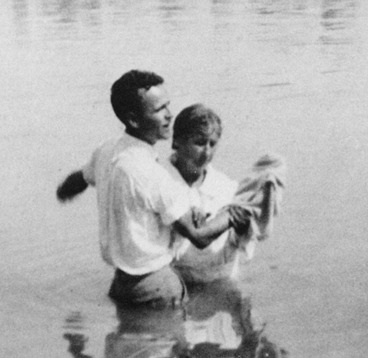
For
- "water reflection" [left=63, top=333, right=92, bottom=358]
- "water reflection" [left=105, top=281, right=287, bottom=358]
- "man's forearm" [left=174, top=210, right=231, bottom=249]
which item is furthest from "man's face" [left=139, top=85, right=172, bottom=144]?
"water reflection" [left=63, top=333, right=92, bottom=358]

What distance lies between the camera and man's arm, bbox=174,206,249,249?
166 inches

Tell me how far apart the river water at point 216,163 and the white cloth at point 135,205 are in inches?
12.8

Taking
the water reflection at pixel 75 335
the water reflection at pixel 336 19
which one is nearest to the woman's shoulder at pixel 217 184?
the water reflection at pixel 75 335

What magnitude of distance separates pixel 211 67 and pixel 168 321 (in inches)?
275

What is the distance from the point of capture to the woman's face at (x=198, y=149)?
4.64 metres

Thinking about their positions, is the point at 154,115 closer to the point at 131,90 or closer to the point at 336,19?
the point at 131,90

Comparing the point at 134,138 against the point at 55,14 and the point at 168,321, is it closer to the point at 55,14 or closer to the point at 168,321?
the point at 168,321

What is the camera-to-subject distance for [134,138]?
172 inches

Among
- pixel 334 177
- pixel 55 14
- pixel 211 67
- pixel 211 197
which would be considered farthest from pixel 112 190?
pixel 55 14

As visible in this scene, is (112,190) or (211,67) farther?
(211,67)

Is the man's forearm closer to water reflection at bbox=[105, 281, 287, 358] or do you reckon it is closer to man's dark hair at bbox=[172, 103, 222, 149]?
water reflection at bbox=[105, 281, 287, 358]

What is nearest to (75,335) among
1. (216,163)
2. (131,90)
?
(131,90)

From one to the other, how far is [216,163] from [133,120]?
9.73 feet

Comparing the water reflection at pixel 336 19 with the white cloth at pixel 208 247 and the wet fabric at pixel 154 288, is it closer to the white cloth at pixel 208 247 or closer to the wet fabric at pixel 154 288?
the white cloth at pixel 208 247
